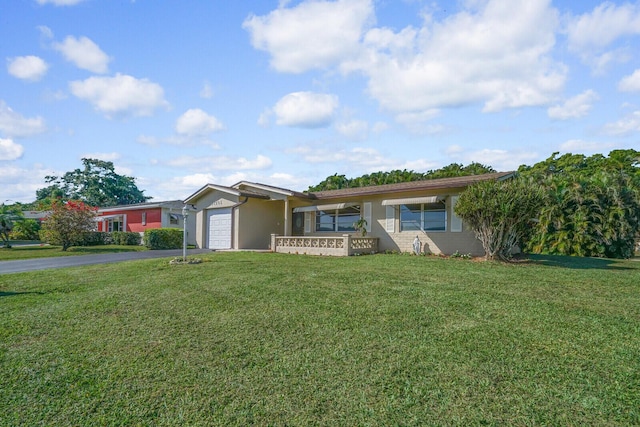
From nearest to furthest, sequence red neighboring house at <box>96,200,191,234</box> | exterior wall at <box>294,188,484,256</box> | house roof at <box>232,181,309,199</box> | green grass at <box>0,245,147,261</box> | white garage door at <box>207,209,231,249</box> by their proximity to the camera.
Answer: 1. exterior wall at <box>294,188,484,256</box>
2. house roof at <box>232,181,309,199</box>
3. green grass at <box>0,245,147,261</box>
4. white garage door at <box>207,209,231,249</box>
5. red neighboring house at <box>96,200,191,234</box>

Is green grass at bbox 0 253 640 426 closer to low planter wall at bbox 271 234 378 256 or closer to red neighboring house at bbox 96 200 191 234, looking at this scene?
low planter wall at bbox 271 234 378 256

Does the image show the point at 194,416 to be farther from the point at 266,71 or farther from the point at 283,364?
the point at 266,71

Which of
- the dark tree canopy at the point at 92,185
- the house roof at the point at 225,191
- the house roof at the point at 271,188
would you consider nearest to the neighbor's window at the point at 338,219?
the house roof at the point at 271,188

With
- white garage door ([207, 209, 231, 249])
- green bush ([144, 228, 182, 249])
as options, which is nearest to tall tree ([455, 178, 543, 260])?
white garage door ([207, 209, 231, 249])

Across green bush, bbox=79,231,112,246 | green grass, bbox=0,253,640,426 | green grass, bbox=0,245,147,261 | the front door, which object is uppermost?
the front door

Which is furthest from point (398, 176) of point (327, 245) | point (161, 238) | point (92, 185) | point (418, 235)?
point (92, 185)

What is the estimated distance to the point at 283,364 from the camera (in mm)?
4652

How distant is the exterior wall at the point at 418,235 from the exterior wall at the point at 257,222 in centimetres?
421

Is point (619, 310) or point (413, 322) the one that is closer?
point (413, 322)

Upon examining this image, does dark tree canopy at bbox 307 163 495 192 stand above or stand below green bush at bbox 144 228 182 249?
above

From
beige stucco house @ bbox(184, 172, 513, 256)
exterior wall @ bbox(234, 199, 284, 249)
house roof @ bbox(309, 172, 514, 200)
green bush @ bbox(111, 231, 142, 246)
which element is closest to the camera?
house roof @ bbox(309, 172, 514, 200)

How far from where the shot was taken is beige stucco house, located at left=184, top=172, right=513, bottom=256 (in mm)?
15789

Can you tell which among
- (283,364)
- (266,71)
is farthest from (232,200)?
(283,364)

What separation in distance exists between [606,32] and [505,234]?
6.83 metres
